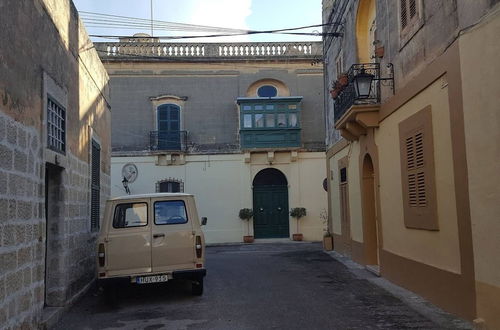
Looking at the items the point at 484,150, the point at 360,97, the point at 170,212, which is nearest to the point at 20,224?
the point at 170,212

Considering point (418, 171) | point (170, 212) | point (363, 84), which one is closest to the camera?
point (418, 171)

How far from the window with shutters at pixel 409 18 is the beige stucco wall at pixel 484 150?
76.4 inches

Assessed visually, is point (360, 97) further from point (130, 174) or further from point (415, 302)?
point (130, 174)

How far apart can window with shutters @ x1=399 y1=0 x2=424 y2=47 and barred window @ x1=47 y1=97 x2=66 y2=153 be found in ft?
19.3

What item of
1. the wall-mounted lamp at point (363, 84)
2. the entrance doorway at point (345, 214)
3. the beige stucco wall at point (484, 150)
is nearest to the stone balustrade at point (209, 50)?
the entrance doorway at point (345, 214)

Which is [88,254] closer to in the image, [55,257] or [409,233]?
[55,257]

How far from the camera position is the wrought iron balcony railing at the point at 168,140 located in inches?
946

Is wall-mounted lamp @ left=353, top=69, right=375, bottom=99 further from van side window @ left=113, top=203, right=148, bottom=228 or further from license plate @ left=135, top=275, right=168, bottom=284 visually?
license plate @ left=135, top=275, right=168, bottom=284

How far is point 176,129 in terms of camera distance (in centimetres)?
2428

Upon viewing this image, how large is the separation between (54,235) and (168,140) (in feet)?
52.7

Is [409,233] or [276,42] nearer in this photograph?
[409,233]

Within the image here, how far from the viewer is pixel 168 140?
2414 cm

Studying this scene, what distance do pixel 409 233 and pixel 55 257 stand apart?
5.92 metres

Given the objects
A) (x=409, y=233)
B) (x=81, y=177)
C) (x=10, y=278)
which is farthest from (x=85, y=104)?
(x=409, y=233)
